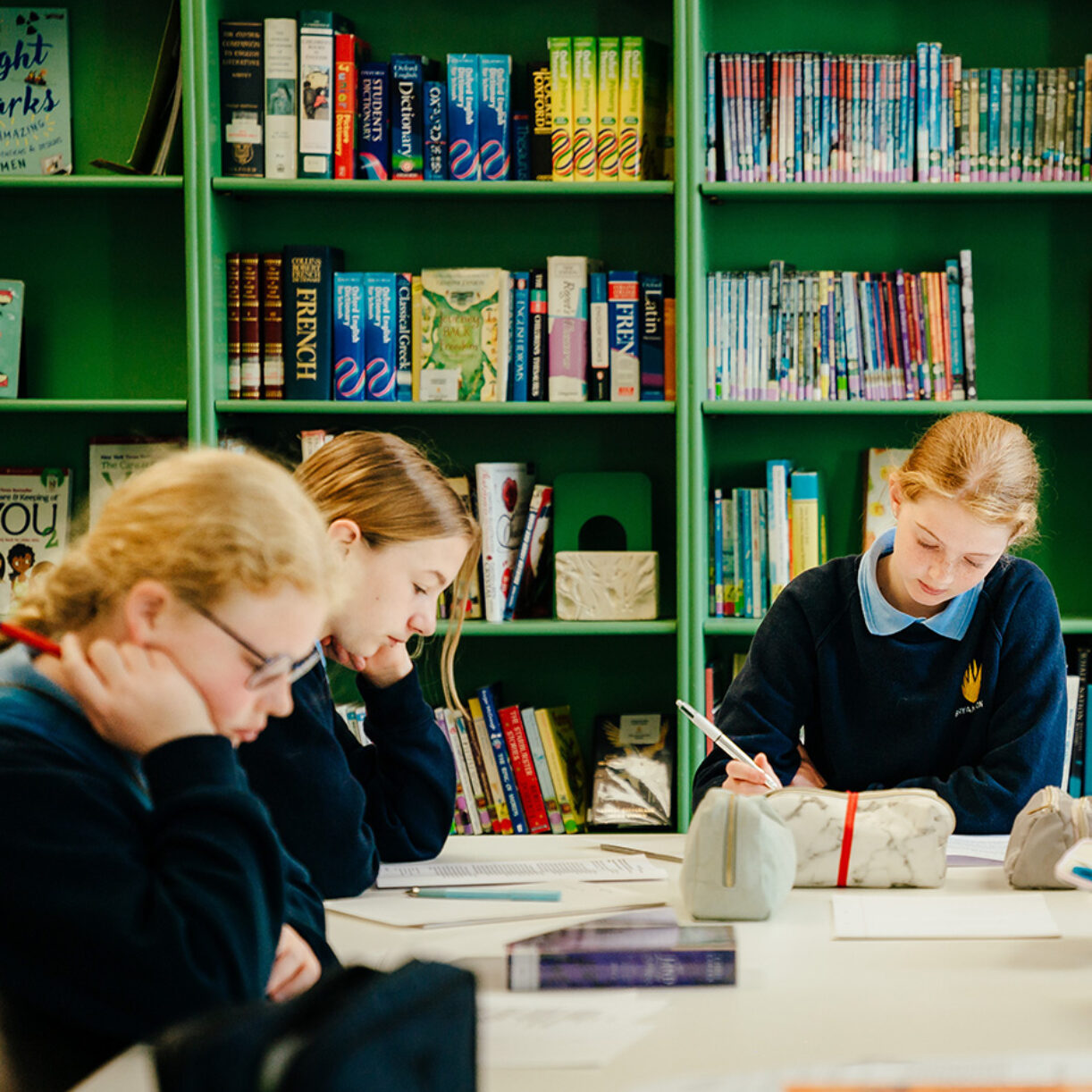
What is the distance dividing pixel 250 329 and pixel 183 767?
1.88 meters

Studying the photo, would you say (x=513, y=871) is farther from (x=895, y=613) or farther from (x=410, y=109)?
(x=410, y=109)

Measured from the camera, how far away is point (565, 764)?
105 inches

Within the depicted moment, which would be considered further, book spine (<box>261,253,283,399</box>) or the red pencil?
book spine (<box>261,253,283,399</box>)

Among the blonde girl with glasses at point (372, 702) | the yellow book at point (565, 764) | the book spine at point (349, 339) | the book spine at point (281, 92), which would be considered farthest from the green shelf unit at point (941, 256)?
the blonde girl with glasses at point (372, 702)

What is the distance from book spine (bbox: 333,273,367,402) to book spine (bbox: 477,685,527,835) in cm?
69

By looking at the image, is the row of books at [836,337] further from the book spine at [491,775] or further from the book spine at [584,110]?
the book spine at [491,775]

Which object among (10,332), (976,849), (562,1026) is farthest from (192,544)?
(10,332)

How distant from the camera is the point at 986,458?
1.75 metres

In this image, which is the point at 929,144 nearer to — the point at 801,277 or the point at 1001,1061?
the point at 801,277

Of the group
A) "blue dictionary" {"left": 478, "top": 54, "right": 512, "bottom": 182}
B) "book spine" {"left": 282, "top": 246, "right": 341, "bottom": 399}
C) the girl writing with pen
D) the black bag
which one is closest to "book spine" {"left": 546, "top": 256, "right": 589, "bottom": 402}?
"blue dictionary" {"left": 478, "top": 54, "right": 512, "bottom": 182}

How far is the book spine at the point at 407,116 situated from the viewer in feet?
8.49

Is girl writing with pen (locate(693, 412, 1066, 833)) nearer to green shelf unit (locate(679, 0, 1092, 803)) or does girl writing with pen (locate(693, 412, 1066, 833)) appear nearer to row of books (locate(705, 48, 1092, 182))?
green shelf unit (locate(679, 0, 1092, 803))

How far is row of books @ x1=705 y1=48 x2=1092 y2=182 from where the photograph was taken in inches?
100

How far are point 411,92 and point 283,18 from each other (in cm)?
31
